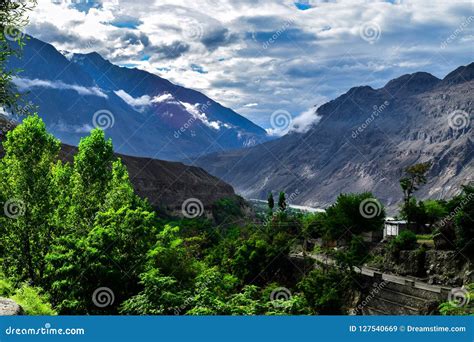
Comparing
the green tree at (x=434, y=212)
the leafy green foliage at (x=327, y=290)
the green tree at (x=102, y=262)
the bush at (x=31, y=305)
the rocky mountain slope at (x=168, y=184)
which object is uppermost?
the rocky mountain slope at (x=168, y=184)

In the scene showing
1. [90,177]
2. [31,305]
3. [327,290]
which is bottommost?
[327,290]

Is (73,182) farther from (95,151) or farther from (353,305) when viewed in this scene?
(353,305)

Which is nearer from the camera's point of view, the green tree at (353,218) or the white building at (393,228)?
the white building at (393,228)

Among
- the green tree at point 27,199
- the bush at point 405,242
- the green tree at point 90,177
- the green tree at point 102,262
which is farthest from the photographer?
the bush at point 405,242

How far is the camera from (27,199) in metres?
27.9

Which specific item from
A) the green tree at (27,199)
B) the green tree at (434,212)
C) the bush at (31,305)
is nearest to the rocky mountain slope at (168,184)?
the green tree at (434,212)

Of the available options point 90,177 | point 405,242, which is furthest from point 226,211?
point 90,177

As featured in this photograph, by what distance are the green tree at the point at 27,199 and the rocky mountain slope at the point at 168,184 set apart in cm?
9532

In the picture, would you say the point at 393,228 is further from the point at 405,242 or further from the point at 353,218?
the point at 405,242

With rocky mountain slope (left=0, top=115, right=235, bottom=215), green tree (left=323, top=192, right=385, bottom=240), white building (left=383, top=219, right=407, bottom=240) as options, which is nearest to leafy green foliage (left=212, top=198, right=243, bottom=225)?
rocky mountain slope (left=0, top=115, right=235, bottom=215)

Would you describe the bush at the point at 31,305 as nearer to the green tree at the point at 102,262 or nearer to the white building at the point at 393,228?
the green tree at the point at 102,262

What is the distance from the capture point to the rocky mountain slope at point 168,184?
137625 millimetres

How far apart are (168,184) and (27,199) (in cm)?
12363

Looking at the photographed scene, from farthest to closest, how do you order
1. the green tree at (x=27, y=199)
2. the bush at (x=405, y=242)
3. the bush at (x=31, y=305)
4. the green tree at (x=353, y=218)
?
the green tree at (x=353, y=218) < the bush at (x=405, y=242) < the green tree at (x=27, y=199) < the bush at (x=31, y=305)
